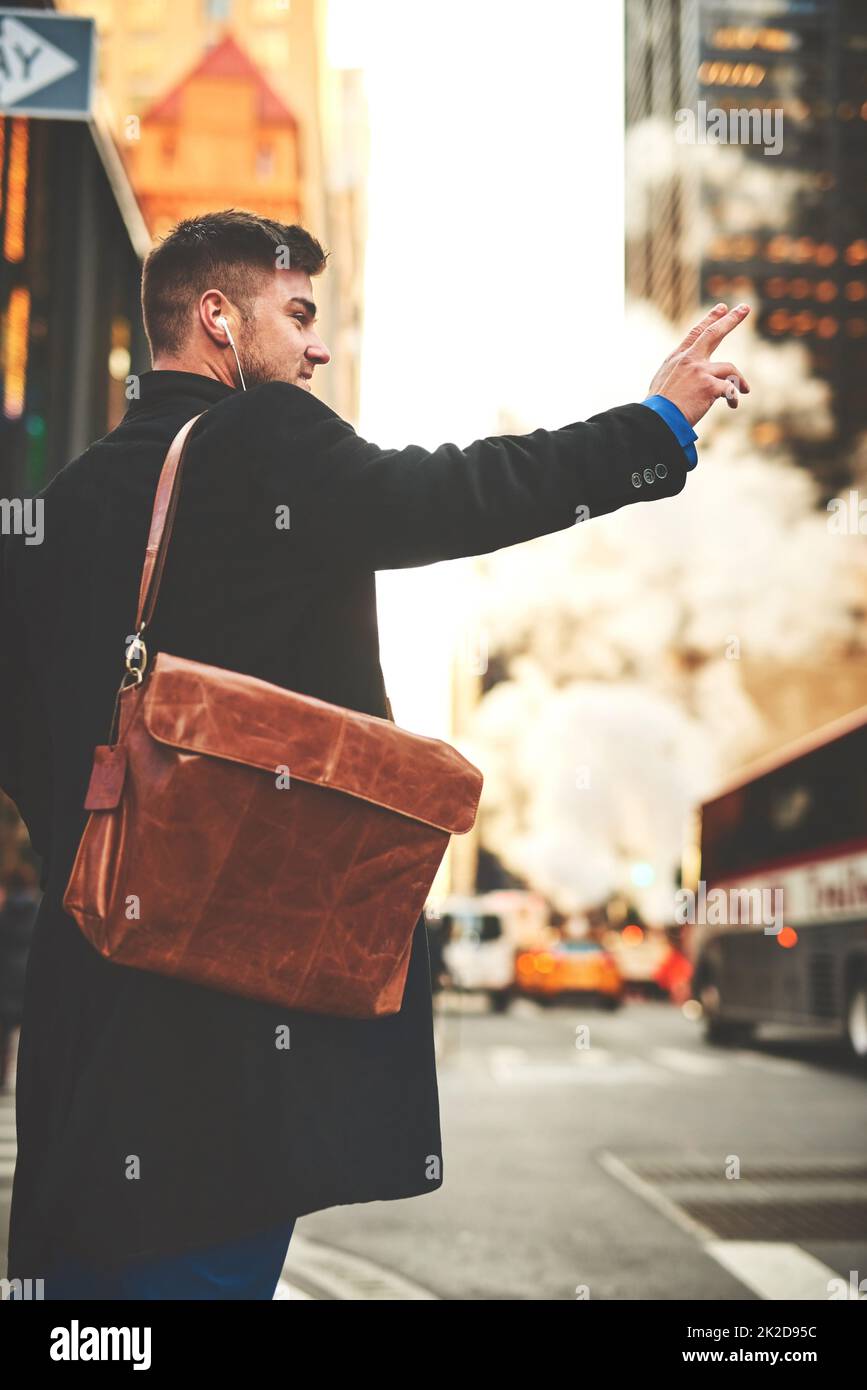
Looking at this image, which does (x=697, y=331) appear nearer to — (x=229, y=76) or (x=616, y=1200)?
(x=616, y=1200)

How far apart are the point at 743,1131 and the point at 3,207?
1254 cm

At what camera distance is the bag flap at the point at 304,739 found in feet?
5.42

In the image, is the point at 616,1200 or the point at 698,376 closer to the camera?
the point at 698,376

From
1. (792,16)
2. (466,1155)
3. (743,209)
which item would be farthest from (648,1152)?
(743,209)

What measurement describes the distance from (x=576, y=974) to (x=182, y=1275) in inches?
1058

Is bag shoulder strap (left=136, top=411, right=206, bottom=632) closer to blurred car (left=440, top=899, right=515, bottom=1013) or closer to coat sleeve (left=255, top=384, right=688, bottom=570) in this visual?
coat sleeve (left=255, top=384, right=688, bottom=570)

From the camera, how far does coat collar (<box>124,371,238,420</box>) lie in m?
1.95

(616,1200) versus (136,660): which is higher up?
(136,660)

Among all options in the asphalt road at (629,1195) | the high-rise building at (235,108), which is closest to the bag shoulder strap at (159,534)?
the asphalt road at (629,1195)

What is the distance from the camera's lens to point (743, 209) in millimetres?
107812

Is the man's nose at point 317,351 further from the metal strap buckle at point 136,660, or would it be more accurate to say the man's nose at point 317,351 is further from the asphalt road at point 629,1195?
the asphalt road at point 629,1195

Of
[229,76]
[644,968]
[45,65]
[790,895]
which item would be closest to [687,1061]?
[790,895]

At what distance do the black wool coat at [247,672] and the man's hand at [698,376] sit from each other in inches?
3.0

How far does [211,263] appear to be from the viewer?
6.37ft
